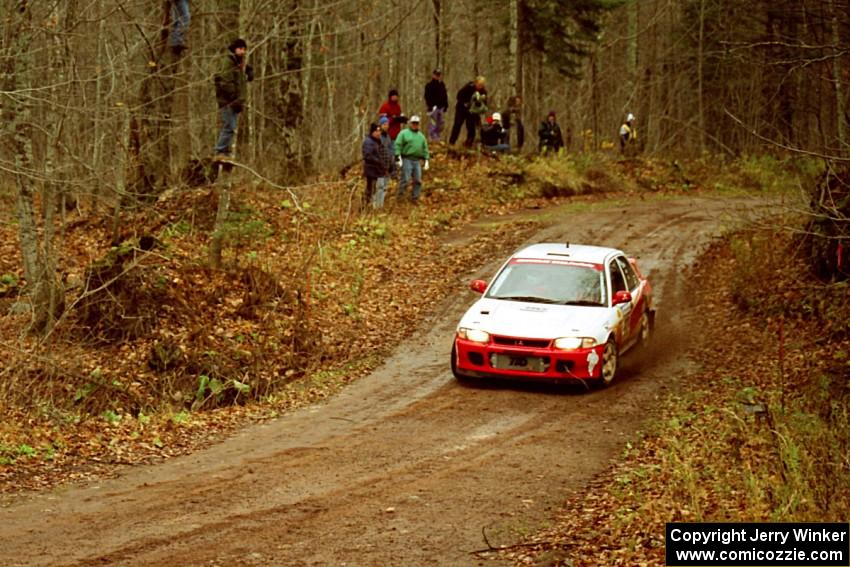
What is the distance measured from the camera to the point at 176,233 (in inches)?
769

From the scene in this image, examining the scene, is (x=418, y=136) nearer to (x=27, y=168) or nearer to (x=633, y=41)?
(x=27, y=168)

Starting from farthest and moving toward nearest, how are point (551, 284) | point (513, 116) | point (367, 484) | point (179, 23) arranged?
point (513, 116) → point (179, 23) → point (551, 284) → point (367, 484)

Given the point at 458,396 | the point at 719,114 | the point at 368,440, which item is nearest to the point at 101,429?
the point at 368,440

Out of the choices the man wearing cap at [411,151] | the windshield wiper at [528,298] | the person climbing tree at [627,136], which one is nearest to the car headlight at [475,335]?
the windshield wiper at [528,298]

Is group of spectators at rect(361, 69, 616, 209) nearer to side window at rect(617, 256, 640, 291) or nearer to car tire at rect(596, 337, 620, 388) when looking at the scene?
side window at rect(617, 256, 640, 291)

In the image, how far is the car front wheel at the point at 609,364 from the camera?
13367mm

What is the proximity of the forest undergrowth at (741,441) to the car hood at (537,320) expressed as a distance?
4.37 feet

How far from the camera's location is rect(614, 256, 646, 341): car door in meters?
15.0

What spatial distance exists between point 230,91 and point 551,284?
273 inches

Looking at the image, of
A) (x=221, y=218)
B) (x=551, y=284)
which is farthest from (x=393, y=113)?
(x=551, y=284)

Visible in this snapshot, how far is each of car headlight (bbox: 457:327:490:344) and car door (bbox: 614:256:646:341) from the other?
2669 mm

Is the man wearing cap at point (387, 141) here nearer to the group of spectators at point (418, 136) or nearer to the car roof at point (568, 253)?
the group of spectators at point (418, 136)

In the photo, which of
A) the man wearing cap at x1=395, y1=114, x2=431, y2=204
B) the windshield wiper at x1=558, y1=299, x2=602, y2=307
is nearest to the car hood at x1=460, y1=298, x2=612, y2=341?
the windshield wiper at x1=558, y1=299, x2=602, y2=307

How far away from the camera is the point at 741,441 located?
10305 millimetres
